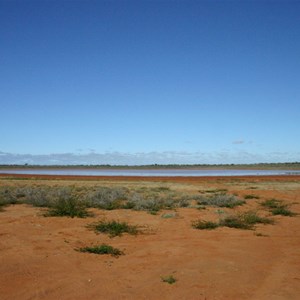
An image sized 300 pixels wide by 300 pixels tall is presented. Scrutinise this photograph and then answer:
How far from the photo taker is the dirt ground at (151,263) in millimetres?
5537

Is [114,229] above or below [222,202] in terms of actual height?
below

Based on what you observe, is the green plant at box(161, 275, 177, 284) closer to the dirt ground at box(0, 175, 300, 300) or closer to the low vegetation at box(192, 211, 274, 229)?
the dirt ground at box(0, 175, 300, 300)

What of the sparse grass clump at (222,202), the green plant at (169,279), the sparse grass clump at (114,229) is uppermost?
the sparse grass clump at (222,202)

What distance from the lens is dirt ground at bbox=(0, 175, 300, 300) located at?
554 cm

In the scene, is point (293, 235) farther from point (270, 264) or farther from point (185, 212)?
point (185, 212)

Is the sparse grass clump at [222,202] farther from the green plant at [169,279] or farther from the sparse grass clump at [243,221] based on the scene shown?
the green plant at [169,279]

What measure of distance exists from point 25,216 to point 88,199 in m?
4.82

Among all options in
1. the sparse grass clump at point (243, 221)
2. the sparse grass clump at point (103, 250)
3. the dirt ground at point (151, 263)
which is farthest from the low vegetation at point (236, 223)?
the sparse grass clump at point (103, 250)

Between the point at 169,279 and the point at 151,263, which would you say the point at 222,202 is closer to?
the point at 151,263

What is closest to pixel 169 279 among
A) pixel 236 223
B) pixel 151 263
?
pixel 151 263

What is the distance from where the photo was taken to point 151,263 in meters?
7.07

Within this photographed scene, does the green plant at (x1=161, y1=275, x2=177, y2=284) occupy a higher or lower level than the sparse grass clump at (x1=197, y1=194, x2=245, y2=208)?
lower

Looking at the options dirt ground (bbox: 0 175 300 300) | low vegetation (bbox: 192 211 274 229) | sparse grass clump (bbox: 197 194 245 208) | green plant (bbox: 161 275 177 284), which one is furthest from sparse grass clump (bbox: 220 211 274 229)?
green plant (bbox: 161 275 177 284)

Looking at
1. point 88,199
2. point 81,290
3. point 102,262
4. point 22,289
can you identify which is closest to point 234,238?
point 102,262
